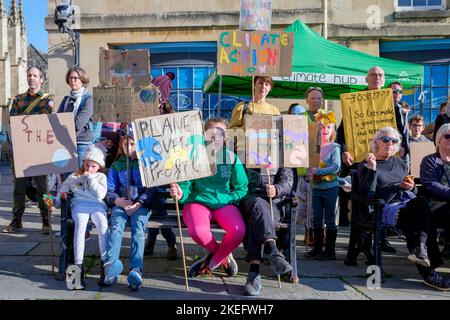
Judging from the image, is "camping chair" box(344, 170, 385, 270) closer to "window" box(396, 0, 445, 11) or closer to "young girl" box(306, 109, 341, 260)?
"young girl" box(306, 109, 341, 260)

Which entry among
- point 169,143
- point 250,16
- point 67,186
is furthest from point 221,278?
point 250,16

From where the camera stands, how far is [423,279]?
15.4ft

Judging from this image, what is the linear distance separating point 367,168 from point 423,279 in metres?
1.12

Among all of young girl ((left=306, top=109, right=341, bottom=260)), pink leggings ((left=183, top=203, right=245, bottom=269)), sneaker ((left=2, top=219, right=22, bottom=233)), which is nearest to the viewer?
pink leggings ((left=183, top=203, right=245, bottom=269))

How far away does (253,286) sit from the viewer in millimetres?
4219

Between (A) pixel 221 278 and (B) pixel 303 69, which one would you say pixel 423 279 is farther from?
(B) pixel 303 69

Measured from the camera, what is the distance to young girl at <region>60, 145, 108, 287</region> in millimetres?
4516

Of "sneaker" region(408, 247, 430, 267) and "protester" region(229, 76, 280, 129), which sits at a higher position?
"protester" region(229, 76, 280, 129)

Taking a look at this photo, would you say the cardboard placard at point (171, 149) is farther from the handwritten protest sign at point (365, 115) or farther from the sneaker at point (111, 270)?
the handwritten protest sign at point (365, 115)

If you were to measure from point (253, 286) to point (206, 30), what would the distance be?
343 inches

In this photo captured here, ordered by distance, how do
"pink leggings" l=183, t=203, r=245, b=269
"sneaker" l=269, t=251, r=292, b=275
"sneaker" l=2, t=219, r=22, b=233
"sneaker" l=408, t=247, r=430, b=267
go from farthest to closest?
"sneaker" l=2, t=219, r=22, b=233, "pink leggings" l=183, t=203, r=245, b=269, "sneaker" l=408, t=247, r=430, b=267, "sneaker" l=269, t=251, r=292, b=275

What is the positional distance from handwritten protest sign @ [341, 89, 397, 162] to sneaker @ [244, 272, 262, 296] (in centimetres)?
191

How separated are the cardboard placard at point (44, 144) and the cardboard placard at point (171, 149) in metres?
0.74

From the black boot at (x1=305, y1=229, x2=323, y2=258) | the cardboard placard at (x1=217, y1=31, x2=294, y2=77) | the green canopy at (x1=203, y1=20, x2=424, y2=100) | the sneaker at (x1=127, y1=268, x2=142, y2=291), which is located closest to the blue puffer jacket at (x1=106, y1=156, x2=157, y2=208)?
the sneaker at (x1=127, y1=268, x2=142, y2=291)
